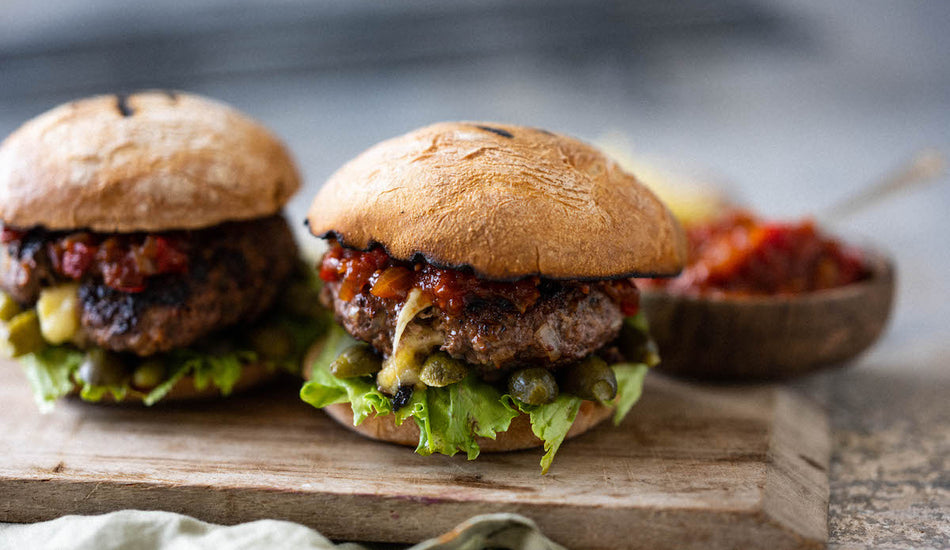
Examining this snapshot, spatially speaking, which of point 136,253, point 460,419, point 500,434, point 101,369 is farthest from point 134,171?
point 500,434

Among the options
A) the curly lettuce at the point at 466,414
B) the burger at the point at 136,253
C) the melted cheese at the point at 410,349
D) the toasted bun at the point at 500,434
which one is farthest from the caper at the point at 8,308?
the melted cheese at the point at 410,349

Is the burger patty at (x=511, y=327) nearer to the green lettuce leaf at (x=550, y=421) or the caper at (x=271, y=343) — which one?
the green lettuce leaf at (x=550, y=421)

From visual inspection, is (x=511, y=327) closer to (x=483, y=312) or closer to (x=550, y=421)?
(x=483, y=312)

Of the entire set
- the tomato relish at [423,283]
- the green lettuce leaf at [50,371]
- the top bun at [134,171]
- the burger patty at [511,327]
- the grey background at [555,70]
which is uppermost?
the grey background at [555,70]

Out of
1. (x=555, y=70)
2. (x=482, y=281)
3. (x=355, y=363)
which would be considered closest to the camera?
(x=482, y=281)

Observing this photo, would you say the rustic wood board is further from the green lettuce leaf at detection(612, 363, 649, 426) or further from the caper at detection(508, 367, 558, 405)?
the caper at detection(508, 367, 558, 405)

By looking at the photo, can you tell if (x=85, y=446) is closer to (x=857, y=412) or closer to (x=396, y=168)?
(x=396, y=168)
